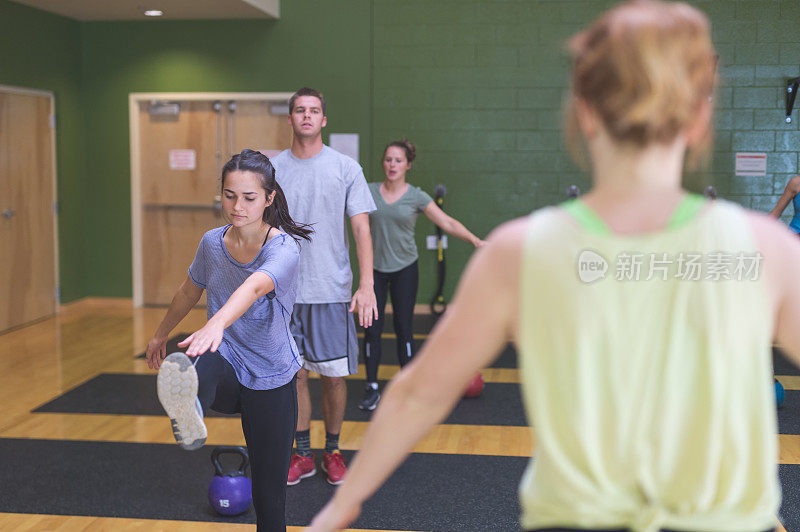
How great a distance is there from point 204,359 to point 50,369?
418cm

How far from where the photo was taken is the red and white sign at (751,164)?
7.43 meters

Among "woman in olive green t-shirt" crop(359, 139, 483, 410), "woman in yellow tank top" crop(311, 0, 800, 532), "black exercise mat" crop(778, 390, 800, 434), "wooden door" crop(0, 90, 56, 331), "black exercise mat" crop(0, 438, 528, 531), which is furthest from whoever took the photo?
"wooden door" crop(0, 90, 56, 331)

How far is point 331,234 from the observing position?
11.7 ft

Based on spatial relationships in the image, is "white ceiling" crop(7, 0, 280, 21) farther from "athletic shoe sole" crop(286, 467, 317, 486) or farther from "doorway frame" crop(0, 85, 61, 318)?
"athletic shoe sole" crop(286, 467, 317, 486)

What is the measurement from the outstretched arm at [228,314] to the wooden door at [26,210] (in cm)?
558

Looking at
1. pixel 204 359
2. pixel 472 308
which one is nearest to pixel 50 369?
pixel 204 359

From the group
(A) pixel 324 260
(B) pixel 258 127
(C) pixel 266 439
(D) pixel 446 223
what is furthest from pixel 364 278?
(B) pixel 258 127

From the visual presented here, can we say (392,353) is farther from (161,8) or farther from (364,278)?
(161,8)

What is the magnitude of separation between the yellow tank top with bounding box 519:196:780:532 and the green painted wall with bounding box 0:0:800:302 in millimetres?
6821

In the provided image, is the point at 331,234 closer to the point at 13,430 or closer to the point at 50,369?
the point at 13,430

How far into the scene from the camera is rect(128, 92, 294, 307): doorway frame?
7.87 meters

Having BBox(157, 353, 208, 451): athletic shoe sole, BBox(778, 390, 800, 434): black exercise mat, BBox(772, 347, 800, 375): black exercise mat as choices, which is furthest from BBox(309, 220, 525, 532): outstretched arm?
BBox(772, 347, 800, 375): black exercise mat

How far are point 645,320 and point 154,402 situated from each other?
4401 mm

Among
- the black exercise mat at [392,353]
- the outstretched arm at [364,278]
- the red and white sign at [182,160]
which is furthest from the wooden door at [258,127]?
the outstretched arm at [364,278]
